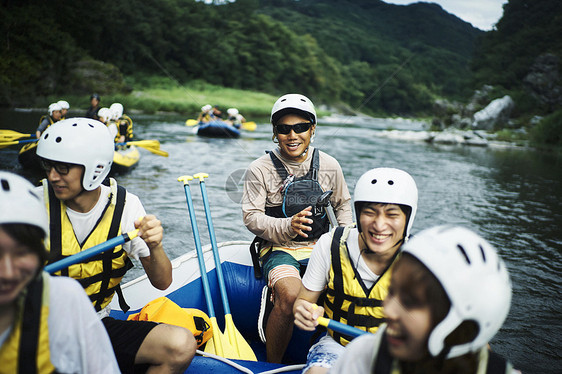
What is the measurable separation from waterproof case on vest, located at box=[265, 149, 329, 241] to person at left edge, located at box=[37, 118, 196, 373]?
1034 mm

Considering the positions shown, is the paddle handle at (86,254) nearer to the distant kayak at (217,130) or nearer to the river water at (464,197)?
the river water at (464,197)

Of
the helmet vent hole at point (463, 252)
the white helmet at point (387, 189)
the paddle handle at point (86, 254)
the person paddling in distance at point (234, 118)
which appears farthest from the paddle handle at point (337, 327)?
the person paddling in distance at point (234, 118)

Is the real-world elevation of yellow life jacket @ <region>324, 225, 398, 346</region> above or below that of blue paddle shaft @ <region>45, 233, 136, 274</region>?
below

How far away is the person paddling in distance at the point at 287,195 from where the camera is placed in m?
2.79

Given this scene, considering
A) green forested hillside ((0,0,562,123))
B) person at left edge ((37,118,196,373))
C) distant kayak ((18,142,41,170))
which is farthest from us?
green forested hillside ((0,0,562,123))

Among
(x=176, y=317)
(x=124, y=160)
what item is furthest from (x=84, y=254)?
(x=124, y=160)

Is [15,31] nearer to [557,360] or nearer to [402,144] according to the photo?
[402,144]

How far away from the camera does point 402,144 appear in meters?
20.8

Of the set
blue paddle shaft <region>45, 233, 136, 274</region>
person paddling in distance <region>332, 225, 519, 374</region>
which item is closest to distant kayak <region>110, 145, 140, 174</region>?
blue paddle shaft <region>45, 233, 136, 274</region>

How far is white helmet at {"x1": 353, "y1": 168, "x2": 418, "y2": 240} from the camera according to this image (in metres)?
1.98

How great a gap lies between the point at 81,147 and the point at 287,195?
1.37 m

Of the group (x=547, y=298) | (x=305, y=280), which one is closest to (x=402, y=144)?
(x=547, y=298)

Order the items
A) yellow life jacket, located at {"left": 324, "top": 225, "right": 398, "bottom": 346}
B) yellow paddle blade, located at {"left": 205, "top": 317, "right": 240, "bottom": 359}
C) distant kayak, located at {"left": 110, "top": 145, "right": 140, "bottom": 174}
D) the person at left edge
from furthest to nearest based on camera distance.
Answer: distant kayak, located at {"left": 110, "top": 145, "right": 140, "bottom": 174} < yellow paddle blade, located at {"left": 205, "top": 317, "right": 240, "bottom": 359} < yellow life jacket, located at {"left": 324, "top": 225, "right": 398, "bottom": 346} < the person at left edge

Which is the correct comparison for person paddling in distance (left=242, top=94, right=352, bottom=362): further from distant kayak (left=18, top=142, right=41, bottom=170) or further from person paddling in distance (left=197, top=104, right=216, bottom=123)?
person paddling in distance (left=197, top=104, right=216, bottom=123)
